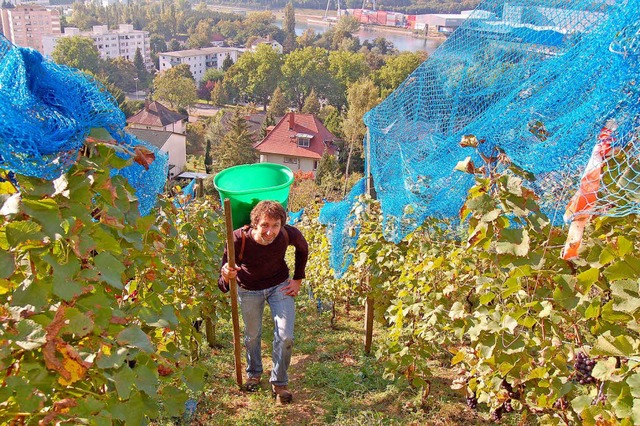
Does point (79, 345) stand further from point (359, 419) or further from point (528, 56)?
point (528, 56)

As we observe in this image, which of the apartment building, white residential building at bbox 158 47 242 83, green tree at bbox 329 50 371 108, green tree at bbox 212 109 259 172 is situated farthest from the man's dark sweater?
the apartment building

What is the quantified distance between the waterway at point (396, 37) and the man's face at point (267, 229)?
77.2 metres

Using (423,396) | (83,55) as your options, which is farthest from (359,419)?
(83,55)

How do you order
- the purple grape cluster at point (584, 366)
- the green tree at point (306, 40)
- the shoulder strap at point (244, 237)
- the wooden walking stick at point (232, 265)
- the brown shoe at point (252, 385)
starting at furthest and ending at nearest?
1. the green tree at point (306, 40)
2. the brown shoe at point (252, 385)
3. the shoulder strap at point (244, 237)
4. the wooden walking stick at point (232, 265)
5. the purple grape cluster at point (584, 366)

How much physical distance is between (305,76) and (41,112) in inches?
1922

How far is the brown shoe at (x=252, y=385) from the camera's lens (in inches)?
127

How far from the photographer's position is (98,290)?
1.65m

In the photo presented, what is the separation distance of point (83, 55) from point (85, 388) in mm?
58620

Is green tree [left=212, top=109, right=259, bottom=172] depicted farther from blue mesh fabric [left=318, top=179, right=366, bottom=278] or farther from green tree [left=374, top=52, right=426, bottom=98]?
blue mesh fabric [left=318, top=179, right=366, bottom=278]

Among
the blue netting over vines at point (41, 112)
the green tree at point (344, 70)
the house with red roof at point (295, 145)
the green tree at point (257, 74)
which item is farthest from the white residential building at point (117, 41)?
the blue netting over vines at point (41, 112)

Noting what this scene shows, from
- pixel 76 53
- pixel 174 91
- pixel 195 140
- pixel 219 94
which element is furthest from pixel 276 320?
pixel 76 53

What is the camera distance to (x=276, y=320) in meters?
3.09

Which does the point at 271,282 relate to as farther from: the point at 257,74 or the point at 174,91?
the point at 257,74

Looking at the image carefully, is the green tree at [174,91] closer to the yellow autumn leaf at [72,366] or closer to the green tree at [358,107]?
the green tree at [358,107]
